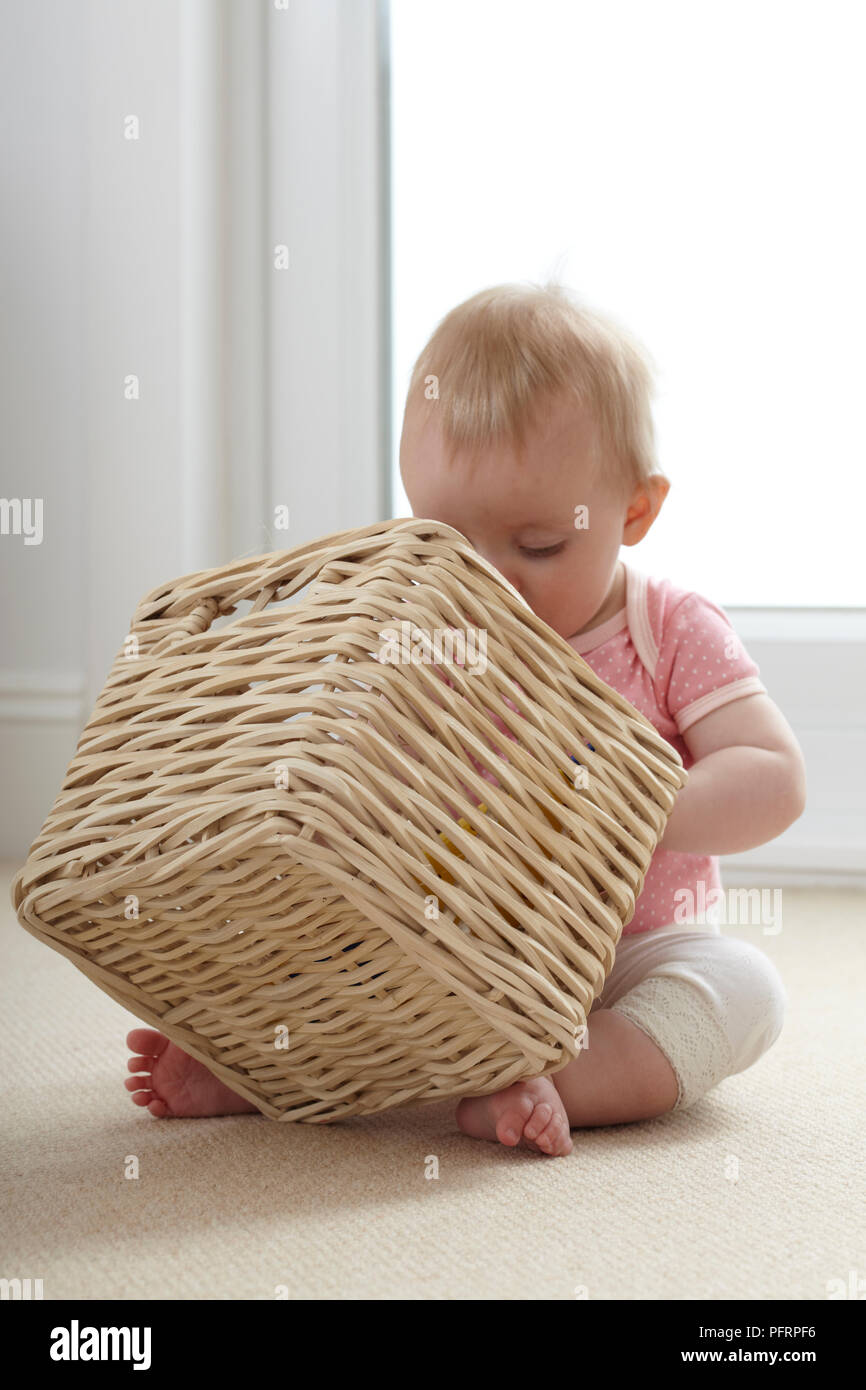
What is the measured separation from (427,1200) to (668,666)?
0.41 m

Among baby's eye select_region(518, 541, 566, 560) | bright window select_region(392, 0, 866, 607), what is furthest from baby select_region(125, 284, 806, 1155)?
bright window select_region(392, 0, 866, 607)

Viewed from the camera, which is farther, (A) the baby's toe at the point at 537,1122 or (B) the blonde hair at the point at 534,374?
(B) the blonde hair at the point at 534,374

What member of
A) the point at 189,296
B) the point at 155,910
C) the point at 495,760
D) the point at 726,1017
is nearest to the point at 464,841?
the point at 495,760

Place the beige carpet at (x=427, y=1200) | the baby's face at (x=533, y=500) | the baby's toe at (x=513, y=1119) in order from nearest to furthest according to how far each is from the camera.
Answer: the beige carpet at (x=427, y=1200) → the baby's toe at (x=513, y=1119) → the baby's face at (x=533, y=500)

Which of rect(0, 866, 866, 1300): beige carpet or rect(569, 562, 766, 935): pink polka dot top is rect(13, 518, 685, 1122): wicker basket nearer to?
rect(0, 866, 866, 1300): beige carpet

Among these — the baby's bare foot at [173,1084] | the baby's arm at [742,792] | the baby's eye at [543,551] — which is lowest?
the baby's bare foot at [173,1084]

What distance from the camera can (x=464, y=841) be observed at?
605mm

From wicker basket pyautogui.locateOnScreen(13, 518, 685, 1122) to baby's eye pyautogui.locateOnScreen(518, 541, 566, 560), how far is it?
0.61 ft

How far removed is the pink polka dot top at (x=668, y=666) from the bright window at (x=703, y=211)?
2.21 ft

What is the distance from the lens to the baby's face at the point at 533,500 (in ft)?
2.73

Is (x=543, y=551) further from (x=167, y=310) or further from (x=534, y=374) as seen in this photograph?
(x=167, y=310)

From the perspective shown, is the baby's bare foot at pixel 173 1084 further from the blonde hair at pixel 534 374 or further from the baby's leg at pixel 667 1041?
the blonde hair at pixel 534 374

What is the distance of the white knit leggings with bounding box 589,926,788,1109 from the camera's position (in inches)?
30.7

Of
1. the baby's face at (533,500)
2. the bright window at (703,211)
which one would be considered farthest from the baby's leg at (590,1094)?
the bright window at (703,211)
